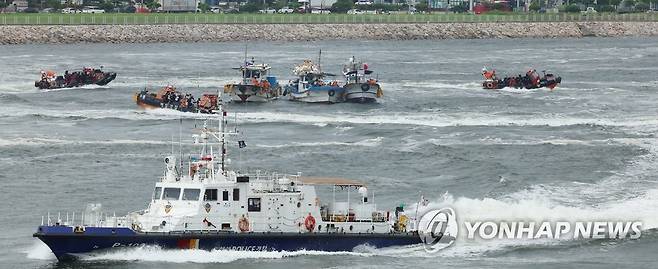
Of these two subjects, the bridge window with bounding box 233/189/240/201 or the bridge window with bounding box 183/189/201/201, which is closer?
the bridge window with bounding box 183/189/201/201

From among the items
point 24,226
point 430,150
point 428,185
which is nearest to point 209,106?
point 430,150

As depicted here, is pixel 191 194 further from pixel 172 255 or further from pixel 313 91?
pixel 313 91

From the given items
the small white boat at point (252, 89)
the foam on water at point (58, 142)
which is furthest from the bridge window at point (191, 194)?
the small white boat at point (252, 89)

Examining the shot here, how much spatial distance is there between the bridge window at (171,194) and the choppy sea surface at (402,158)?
1.87 metres

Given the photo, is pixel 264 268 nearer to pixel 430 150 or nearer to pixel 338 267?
pixel 338 267

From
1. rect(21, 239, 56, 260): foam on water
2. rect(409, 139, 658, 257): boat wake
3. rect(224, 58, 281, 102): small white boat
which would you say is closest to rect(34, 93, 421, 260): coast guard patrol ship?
rect(21, 239, 56, 260): foam on water

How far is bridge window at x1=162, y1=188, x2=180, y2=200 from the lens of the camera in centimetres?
5969

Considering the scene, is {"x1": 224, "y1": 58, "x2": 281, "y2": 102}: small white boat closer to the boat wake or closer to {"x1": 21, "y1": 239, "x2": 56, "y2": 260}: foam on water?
the boat wake

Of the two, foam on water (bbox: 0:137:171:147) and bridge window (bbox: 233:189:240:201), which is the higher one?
bridge window (bbox: 233:189:240:201)

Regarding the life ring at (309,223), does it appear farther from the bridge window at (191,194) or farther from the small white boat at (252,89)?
the small white boat at (252,89)

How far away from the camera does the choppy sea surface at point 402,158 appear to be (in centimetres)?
6228

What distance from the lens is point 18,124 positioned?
367ft

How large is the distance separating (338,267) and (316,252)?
1205 millimetres

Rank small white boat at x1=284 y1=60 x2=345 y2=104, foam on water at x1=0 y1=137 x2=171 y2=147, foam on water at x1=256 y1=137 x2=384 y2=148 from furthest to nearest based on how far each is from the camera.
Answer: small white boat at x1=284 y1=60 x2=345 y2=104
foam on water at x1=0 y1=137 x2=171 y2=147
foam on water at x1=256 y1=137 x2=384 y2=148
